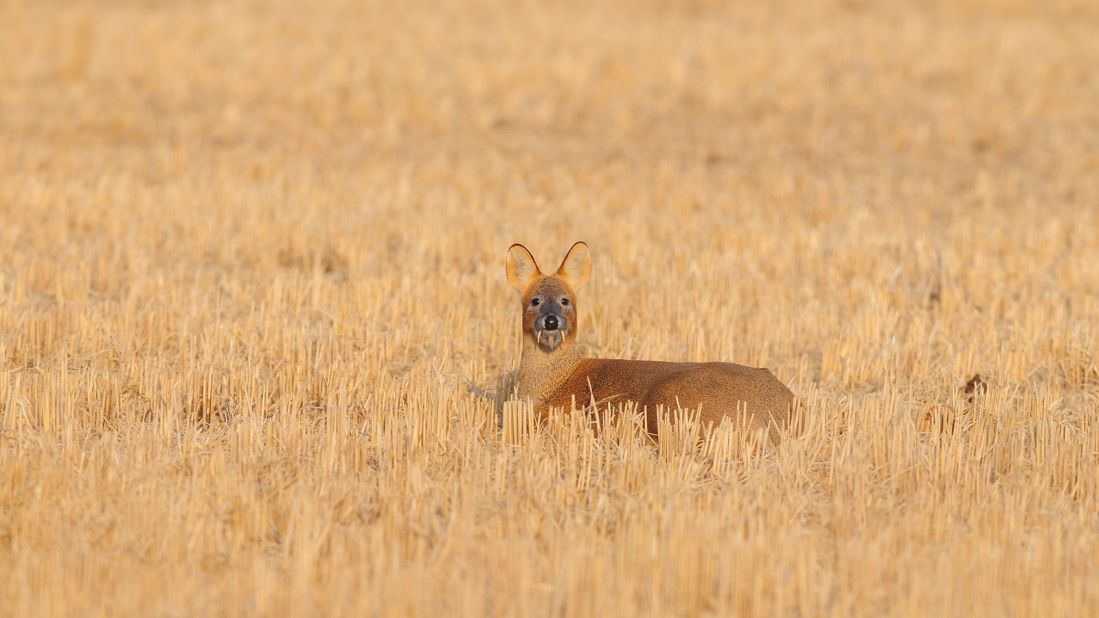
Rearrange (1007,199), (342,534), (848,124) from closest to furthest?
(342,534), (1007,199), (848,124)

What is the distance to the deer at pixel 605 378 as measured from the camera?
278 inches

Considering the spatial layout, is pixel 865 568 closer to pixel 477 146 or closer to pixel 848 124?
pixel 477 146

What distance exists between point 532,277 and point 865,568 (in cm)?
326

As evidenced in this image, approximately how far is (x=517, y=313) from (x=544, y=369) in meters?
2.73

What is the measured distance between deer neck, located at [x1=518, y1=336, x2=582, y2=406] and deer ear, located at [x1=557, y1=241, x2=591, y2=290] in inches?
14.5

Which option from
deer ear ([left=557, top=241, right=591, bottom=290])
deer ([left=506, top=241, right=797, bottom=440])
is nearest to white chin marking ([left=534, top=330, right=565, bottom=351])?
deer ([left=506, top=241, right=797, bottom=440])

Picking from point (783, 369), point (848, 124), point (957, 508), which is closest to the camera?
point (957, 508)

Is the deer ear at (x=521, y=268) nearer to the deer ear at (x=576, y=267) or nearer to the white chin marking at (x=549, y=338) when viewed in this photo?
the deer ear at (x=576, y=267)

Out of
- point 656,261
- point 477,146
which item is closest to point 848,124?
point 477,146

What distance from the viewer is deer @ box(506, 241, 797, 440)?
23.2 feet

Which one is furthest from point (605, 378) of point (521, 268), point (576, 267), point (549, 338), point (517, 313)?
point (517, 313)

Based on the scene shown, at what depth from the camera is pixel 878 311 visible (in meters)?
10.5

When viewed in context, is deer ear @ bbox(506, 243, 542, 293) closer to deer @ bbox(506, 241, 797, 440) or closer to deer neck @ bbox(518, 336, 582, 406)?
deer @ bbox(506, 241, 797, 440)

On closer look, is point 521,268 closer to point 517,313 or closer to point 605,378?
point 605,378
